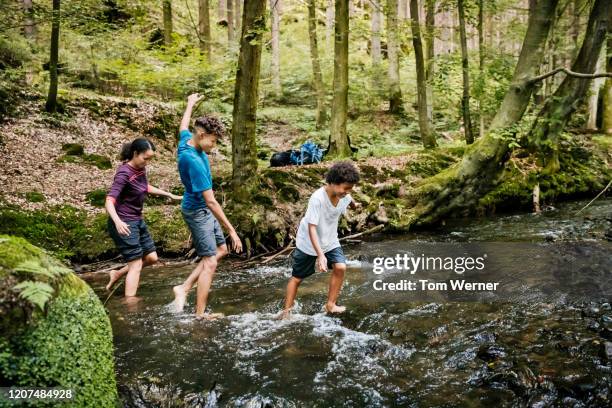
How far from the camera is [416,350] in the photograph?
487 cm

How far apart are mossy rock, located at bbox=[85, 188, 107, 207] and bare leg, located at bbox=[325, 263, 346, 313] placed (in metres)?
5.86

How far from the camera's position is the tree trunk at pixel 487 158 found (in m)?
10.5

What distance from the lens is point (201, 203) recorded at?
5625 millimetres

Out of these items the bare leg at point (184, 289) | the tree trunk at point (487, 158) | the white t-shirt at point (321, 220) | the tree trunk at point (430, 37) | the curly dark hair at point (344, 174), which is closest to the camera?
the curly dark hair at point (344, 174)

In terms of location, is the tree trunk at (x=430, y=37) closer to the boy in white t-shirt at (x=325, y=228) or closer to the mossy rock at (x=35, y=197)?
the boy in white t-shirt at (x=325, y=228)

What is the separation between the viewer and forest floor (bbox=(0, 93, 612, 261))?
8.86m

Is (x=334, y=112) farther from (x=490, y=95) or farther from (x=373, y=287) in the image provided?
(x=373, y=287)

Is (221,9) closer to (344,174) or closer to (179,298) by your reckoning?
(179,298)

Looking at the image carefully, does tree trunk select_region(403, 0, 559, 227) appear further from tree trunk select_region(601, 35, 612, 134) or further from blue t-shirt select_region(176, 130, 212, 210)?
tree trunk select_region(601, 35, 612, 134)

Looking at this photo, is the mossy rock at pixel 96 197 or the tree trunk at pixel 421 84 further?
the tree trunk at pixel 421 84

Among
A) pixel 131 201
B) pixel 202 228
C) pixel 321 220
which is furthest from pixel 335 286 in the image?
pixel 131 201

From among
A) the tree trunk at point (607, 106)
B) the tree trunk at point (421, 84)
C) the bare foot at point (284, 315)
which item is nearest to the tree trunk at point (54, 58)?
the bare foot at point (284, 315)

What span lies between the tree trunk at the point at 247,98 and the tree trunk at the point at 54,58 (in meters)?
4.69

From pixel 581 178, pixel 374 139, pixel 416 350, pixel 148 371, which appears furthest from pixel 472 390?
pixel 374 139
